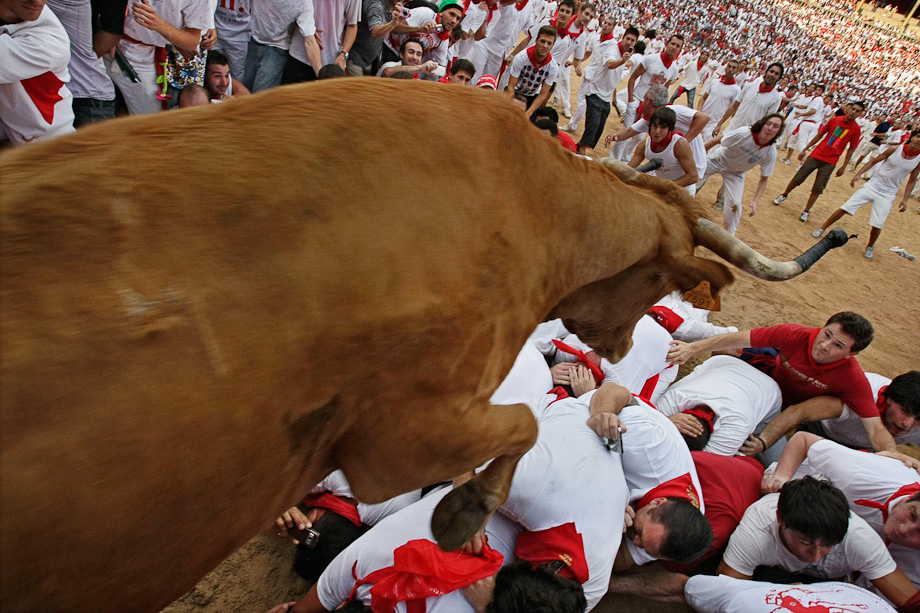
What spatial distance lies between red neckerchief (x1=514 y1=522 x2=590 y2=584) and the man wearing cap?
22.1 feet

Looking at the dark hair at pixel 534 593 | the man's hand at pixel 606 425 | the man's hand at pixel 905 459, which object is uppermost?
the man's hand at pixel 606 425

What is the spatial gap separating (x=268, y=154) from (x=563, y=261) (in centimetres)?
114

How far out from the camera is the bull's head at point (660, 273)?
2436mm

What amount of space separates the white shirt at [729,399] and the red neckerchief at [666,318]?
64 cm

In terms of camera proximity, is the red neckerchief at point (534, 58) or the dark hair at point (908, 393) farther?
the red neckerchief at point (534, 58)

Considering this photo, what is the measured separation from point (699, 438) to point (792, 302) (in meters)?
5.37

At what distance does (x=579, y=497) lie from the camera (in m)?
3.04

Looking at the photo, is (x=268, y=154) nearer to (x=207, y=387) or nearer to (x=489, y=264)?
(x=207, y=387)

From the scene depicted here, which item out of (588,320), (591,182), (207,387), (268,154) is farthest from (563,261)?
(207,387)

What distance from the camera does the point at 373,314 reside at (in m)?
1.32

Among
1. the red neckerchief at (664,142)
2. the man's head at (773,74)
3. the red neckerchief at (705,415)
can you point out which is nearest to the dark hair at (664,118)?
the red neckerchief at (664,142)

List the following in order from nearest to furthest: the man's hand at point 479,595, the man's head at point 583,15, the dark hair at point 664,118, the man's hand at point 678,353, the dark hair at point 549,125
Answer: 1. the man's hand at point 479,595
2. the man's hand at point 678,353
3. the dark hair at point 549,125
4. the dark hair at point 664,118
5. the man's head at point 583,15

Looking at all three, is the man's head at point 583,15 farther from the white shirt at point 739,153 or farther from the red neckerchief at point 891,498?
the red neckerchief at point 891,498

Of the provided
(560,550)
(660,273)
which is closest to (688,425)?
(560,550)
